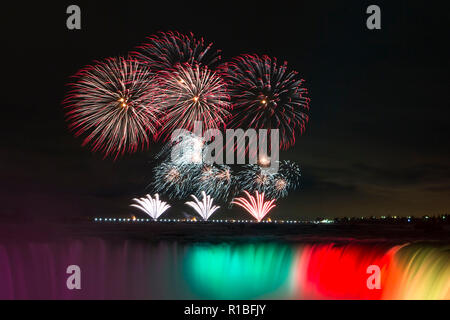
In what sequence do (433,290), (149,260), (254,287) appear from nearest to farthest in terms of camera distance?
(433,290)
(254,287)
(149,260)

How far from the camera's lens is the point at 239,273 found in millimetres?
44062

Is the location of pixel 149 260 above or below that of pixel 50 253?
below

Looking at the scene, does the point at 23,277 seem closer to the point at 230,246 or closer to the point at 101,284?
the point at 101,284

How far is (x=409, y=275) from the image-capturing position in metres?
28.1

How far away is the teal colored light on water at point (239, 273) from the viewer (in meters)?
38.6

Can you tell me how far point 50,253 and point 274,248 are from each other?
3095cm

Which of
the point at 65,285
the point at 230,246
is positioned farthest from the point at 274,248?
the point at 65,285

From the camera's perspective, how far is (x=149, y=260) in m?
Result: 46.3

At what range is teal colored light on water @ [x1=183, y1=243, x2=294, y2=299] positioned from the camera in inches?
1521
